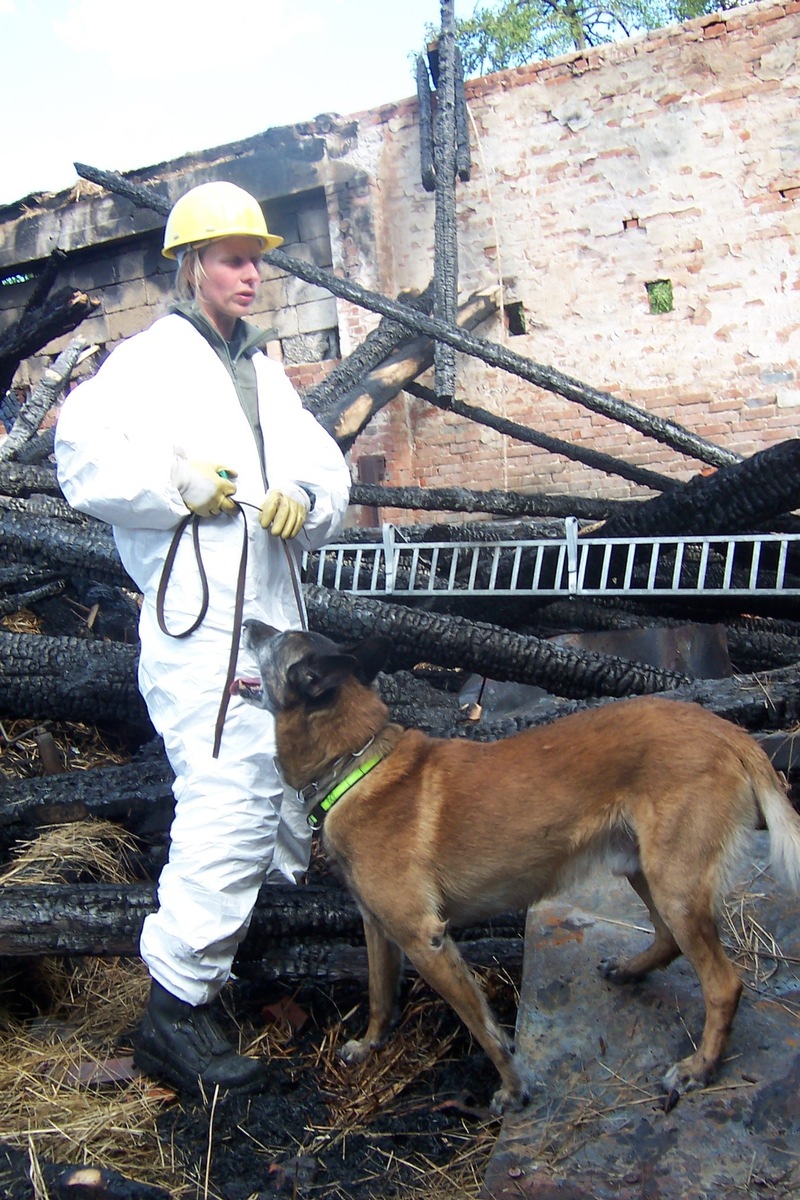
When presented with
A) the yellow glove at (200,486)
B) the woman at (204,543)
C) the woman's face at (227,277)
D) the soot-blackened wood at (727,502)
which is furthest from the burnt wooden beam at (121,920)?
the soot-blackened wood at (727,502)

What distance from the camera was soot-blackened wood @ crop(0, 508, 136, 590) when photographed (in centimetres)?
459

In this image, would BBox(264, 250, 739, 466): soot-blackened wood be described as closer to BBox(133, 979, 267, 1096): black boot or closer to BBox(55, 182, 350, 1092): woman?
BBox(55, 182, 350, 1092): woman

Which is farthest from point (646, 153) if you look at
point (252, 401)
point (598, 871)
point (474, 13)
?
point (474, 13)

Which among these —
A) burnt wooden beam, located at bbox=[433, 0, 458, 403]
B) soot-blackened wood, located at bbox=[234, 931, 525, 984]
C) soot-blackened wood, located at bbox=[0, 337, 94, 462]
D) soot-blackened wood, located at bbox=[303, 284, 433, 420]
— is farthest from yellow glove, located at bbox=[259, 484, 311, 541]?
burnt wooden beam, located at bbox=[433, 0, 458, 403]

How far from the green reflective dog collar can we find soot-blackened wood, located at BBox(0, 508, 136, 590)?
2.37 meters

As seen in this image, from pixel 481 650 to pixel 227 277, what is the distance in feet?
6.50

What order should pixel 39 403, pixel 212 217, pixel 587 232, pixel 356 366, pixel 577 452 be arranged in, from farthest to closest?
pixel 587 232 < pixel 356 366 < pixel 577 452 < pixel 39 403 < pixel 212 217

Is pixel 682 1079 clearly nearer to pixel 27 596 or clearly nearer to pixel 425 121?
pixel 27 596

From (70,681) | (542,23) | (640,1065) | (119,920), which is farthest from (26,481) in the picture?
(542,23)

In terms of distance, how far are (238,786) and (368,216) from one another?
8387 mm

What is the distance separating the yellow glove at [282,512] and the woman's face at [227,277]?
60 cm

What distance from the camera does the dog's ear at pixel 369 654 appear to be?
8.86ft

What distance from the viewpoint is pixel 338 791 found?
2596 mm

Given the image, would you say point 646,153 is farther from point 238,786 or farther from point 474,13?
point 474,13
